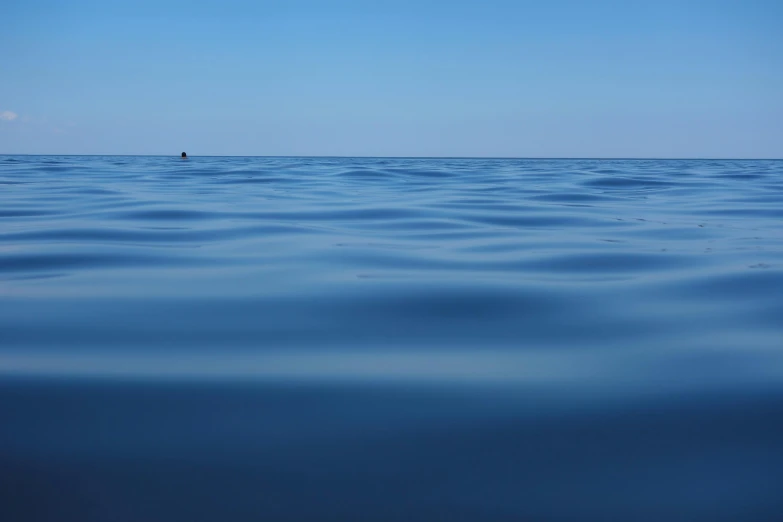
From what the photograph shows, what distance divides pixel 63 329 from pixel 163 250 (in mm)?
1986

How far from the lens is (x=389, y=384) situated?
6.51 ft

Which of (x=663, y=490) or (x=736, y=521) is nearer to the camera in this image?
(x=736, y=521)

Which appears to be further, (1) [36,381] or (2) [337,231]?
(2) [337,231]

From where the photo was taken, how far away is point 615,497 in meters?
1.37

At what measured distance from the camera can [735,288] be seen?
10.7ft

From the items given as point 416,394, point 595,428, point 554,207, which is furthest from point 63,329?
point 554,207

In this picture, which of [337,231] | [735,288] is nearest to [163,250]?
[337,231]

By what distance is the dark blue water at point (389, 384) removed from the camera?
1375 mm

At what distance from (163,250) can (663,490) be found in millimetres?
3713

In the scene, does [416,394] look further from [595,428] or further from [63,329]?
[63,329]

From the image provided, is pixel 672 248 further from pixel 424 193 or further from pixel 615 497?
pixel 424 193

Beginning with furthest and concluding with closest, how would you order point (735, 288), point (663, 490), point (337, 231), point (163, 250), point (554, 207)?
point (554, 207)
point (337, 231)
point (163, 250)
point (735, 288)
point (663, 490)

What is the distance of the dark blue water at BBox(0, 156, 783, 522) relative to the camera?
138cm

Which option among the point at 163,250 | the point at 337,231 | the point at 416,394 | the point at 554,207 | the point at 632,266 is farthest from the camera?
the point at 554,207
